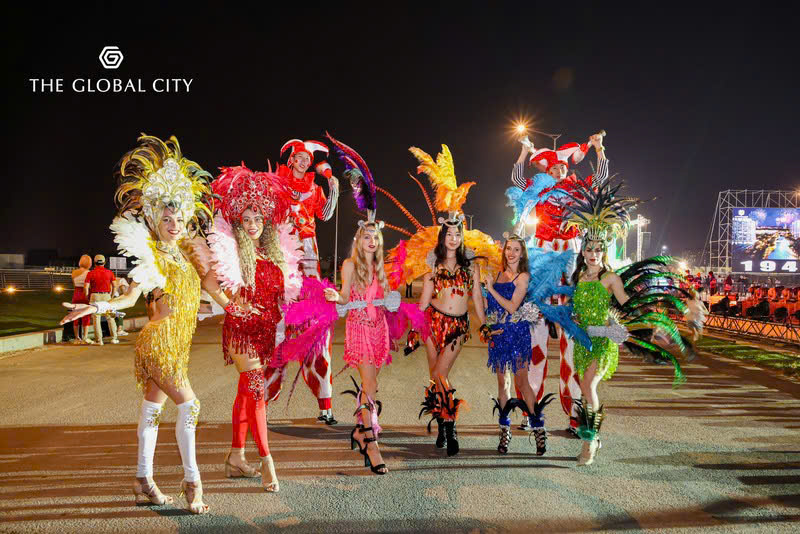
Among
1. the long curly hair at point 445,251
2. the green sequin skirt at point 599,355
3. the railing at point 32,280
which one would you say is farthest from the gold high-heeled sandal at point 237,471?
the railing at point 32,280

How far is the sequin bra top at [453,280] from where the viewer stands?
527cm

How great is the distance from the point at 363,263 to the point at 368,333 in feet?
2.10

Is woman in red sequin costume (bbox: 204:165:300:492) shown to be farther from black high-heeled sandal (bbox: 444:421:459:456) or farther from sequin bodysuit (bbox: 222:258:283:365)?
black high-heeled sandal (bbox: 444:421:459:456)

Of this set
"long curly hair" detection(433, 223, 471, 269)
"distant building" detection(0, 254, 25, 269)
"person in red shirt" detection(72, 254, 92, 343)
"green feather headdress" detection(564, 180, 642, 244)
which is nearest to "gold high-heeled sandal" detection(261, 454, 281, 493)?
"long curly hair" detection(433, 223, 471, 269)

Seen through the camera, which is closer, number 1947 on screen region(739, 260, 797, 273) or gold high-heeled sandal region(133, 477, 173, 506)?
gold high-heeled sandal region(133, 477, 173, 506)

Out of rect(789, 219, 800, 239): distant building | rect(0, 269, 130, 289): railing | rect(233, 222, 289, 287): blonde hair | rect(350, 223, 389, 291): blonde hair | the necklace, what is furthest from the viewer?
rect(0, 269, 130, 289): railing

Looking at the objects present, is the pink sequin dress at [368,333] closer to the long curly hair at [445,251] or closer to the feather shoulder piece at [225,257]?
the long curly hair at [445,251]

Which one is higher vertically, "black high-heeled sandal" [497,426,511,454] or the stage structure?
the stage structure

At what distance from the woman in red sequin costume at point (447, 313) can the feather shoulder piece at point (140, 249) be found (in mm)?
2330

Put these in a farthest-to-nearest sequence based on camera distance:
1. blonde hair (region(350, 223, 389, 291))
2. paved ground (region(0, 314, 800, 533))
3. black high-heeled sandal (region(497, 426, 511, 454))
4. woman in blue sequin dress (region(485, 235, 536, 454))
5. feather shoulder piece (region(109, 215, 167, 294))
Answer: woman in blue sequin dress (region(485, 235, 536, 454)) → black high-heeled sandal (region(497, 426, 511, 454)) → blonde hair (region(350, 223, 389, 291)) → feather shoulder piece (region(109, 215, 167, 294)) → paved ground (region(0, 314, 800, 533))

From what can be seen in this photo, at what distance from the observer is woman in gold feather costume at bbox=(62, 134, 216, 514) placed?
392cm

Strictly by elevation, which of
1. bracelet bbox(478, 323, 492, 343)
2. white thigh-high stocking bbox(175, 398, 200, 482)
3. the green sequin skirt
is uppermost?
bracelet bbox(478, 323, 492, 343)

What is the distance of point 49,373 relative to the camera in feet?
29.7

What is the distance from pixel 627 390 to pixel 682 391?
2.57ft
